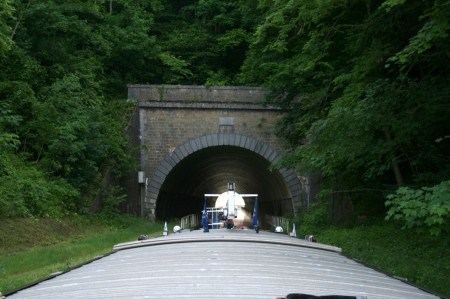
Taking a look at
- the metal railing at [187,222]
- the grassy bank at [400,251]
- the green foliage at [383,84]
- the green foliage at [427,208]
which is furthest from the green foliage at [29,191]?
the green foliage at [427,208]

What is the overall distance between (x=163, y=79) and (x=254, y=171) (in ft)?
22.9

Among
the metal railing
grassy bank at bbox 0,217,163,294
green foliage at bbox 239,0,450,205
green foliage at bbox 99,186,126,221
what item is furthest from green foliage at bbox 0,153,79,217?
green foliage at bbox 239,0,450,205

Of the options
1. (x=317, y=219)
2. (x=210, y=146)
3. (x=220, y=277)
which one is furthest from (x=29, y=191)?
(x=220, y=277)

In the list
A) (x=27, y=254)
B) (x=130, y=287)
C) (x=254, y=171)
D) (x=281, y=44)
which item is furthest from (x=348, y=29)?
(x=254, y=171)

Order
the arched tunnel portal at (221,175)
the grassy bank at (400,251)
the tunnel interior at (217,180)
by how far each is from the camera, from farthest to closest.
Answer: the tunnel interior at (217,180)
the arched tunnel portal at (221,175)
the grassy bank at (400,251)

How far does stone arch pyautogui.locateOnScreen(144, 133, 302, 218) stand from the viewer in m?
29.0

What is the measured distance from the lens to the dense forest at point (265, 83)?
12.9 metres

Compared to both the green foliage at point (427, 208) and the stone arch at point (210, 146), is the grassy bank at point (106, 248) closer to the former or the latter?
the green foliage at point (427, 208)

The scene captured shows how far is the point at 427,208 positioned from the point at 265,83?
1666 centimetres

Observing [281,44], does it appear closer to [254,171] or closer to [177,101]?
[177,101]

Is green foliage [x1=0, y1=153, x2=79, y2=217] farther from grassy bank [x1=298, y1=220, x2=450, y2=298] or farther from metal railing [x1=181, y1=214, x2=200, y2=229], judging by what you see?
grassy bank [x1=298, y1=220, x2=450, y2=298]

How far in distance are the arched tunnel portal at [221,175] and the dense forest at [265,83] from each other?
98.2 inches

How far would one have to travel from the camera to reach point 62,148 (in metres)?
22.4

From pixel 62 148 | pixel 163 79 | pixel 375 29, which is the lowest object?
pixel 62 148
